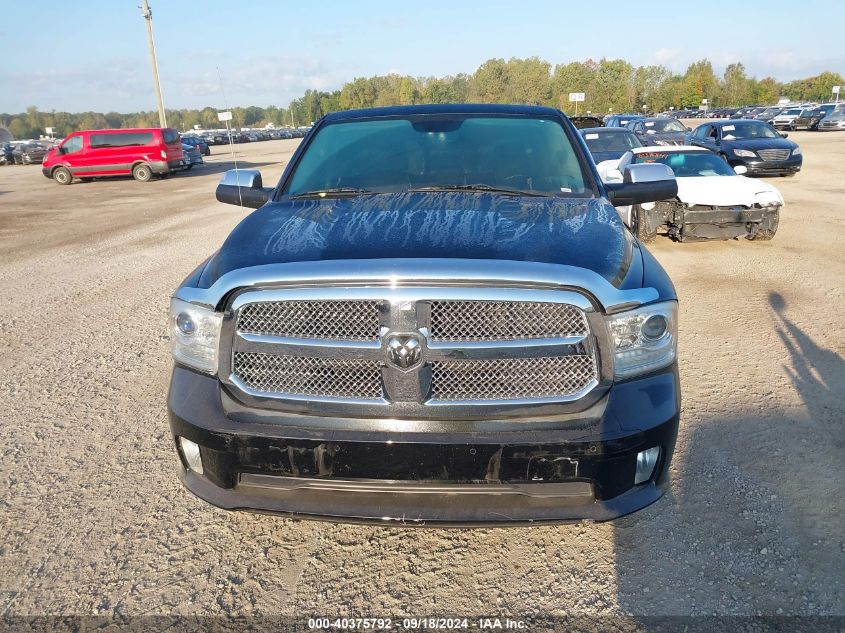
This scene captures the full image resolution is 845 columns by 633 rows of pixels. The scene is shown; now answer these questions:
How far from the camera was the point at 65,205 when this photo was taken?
720 inches

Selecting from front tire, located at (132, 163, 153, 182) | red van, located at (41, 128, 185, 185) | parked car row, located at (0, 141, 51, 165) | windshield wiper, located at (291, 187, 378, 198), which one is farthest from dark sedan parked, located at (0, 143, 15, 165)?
windshield wiper, located at (291, 187, 378, 198)

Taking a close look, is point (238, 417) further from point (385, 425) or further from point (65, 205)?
point (65, 205)

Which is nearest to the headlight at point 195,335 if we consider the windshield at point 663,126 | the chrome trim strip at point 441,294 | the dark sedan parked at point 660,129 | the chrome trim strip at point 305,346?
the chrome trim strip at point 305,346

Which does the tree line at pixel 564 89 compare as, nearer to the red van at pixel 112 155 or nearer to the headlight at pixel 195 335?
the red van at pixel 112 155

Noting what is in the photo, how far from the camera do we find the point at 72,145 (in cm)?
2567

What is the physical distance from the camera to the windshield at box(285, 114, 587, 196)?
3396mm

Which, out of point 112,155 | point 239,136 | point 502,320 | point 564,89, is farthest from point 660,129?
point 564,89

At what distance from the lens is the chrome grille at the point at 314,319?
87.5 inches

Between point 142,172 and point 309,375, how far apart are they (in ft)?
87.6

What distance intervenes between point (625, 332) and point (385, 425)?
0.92 meters

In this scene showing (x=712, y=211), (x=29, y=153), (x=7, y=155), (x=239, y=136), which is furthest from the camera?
(x=239, y=136)

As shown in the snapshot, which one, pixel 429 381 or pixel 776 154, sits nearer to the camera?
pixel 429 381

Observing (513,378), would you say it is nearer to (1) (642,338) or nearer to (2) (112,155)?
(1) (642,338)

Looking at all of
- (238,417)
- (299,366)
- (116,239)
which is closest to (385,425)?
(299,366)
